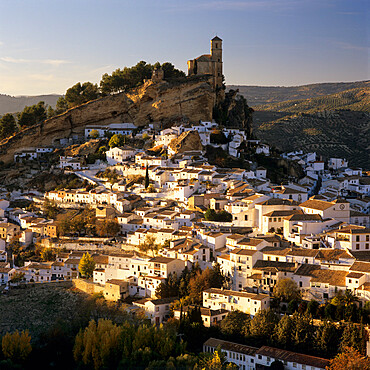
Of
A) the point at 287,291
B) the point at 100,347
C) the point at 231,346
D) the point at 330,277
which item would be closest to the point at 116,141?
the point at 287,291

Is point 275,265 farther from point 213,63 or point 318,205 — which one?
point 213,63

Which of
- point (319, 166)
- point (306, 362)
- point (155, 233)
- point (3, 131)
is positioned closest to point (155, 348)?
point (306, 362)

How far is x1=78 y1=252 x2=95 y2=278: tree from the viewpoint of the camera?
82.4 ft

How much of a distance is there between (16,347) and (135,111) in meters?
23.2

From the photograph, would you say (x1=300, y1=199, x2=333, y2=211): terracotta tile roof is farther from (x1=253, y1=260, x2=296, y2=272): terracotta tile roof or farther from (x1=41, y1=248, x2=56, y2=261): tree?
(x1=41, y1=248, x2=56, y2=261): tree

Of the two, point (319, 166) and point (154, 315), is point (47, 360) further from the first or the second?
point (319, 166)

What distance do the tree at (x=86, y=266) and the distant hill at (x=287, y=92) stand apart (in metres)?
71.0

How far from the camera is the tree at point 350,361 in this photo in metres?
15.9

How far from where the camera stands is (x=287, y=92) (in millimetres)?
105875

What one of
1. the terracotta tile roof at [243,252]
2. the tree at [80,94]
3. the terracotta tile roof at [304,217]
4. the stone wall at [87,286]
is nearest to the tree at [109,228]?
the stone wall at [87,286]

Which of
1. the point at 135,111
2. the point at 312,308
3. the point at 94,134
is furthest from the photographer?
the point at 135,111

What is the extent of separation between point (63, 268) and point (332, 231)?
441 inches

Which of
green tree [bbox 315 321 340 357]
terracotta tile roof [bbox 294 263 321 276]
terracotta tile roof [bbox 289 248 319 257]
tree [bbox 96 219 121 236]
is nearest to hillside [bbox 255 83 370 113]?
tree [bbox 96 219 121 236]

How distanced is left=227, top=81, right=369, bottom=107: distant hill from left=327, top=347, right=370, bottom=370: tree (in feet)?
256
